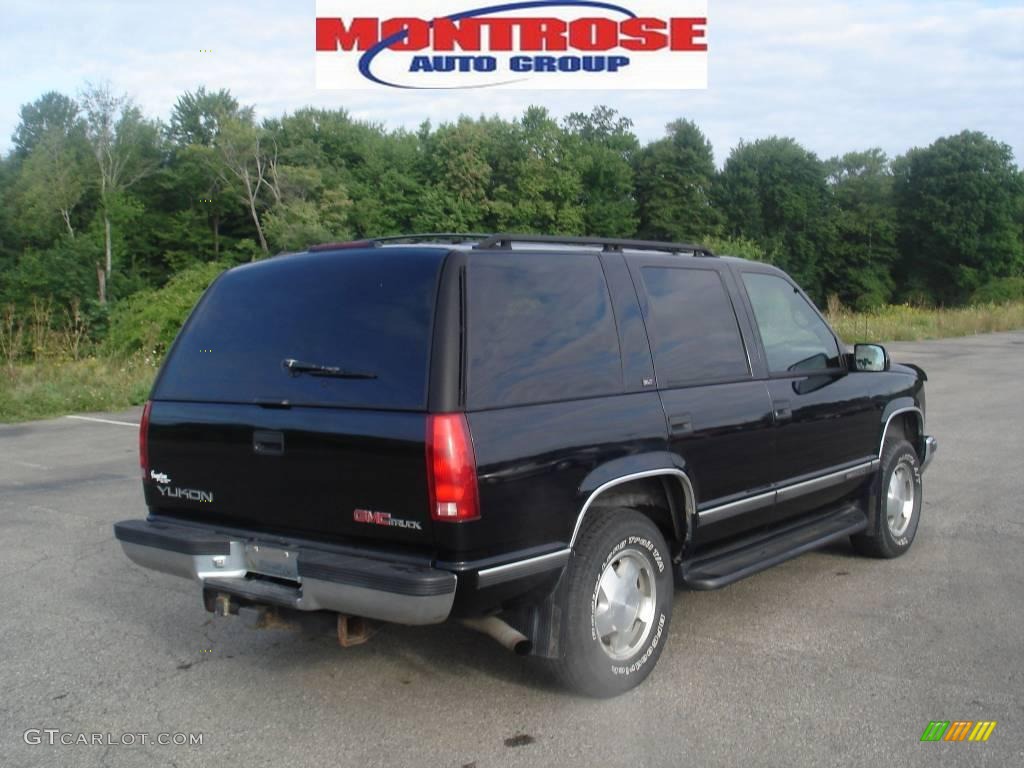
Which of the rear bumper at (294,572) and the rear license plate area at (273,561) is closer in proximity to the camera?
the rear bumper at (294,572)

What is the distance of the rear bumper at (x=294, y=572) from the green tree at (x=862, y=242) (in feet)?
254

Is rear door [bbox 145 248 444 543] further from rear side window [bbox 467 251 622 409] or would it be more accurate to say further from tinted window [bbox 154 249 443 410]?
rear side window [bbox 467 251 622 409]

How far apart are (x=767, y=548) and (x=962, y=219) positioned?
7964 cm

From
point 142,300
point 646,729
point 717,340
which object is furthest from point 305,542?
point 142,300

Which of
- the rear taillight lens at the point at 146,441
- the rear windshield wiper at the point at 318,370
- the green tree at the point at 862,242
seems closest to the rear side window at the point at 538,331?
the rear windshield wiper at the point at 318,370

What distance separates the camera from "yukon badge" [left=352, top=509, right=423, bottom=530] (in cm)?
393

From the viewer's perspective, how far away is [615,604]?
14.8 ft

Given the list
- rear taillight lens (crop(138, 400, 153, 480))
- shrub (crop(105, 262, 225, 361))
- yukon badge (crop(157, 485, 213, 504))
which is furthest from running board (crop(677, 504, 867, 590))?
shrub (crop(105, 262, 225, 361))

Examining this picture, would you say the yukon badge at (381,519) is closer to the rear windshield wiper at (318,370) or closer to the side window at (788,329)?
the rear windshield wiper at (318,370)

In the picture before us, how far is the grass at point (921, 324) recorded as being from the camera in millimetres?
29906

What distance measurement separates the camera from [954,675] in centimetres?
466

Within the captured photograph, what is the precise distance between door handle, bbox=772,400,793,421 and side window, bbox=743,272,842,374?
0.20m

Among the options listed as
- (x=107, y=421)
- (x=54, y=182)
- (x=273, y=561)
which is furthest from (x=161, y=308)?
(x=273, y=561)

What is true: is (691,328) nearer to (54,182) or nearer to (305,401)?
(305,401)
